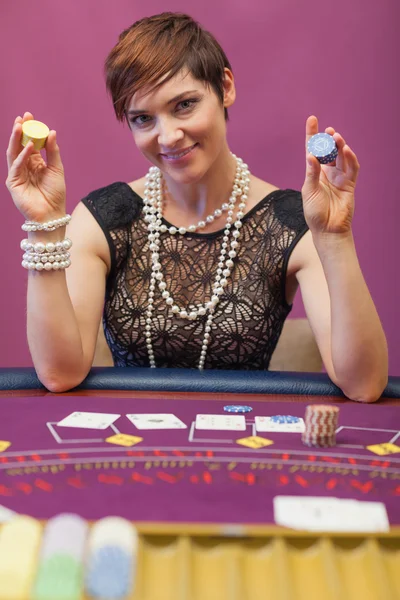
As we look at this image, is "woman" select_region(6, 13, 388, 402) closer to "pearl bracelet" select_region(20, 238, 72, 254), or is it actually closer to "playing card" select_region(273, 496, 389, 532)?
"pearl bracelet" select_region(20, 238, 72, 254)

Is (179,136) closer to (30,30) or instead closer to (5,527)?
(5,527)

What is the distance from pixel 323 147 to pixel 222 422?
58 cm

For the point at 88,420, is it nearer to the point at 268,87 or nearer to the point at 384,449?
the point at 384,449

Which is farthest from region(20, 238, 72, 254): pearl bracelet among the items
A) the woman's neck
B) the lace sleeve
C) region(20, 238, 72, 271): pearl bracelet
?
the woman's neck

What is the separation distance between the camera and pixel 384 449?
Answer: 116 centimetres

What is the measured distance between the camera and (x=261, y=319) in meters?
1.93

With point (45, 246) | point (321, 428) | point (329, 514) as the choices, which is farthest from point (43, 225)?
point (329, 514)

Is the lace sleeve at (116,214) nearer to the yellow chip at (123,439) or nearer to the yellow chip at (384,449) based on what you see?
the yellow chip at (123,439)

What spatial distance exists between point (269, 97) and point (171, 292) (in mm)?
1541

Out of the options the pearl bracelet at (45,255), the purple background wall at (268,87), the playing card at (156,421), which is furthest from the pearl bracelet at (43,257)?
the purple background wall at (268,87)

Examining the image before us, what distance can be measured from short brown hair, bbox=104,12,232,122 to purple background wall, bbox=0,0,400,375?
142cm

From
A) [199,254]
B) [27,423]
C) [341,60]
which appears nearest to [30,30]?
[341,60]

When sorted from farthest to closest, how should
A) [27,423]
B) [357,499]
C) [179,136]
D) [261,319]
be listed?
[261,319] < [179,136] < [27,423] < [357,499]

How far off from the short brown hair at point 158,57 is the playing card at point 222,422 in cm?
77
